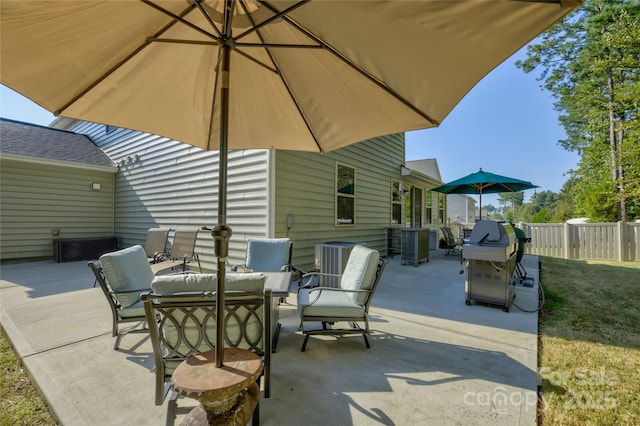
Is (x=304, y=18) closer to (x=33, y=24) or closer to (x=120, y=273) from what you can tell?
(x=33, y=24)

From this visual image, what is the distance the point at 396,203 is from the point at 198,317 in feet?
27.9

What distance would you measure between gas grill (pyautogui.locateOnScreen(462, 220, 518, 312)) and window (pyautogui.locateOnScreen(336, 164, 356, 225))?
10.8 feet

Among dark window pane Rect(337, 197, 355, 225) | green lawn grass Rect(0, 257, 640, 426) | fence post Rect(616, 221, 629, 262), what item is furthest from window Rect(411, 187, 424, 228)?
green lawn grass Rect(0, 257, 640, 426)

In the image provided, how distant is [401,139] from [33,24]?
9557 mm

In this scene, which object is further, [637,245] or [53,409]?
[637,245]

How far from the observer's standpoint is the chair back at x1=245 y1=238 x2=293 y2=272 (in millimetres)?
4332

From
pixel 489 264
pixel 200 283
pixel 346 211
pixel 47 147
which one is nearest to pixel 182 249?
pixel 346 211

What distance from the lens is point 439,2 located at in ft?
4.37

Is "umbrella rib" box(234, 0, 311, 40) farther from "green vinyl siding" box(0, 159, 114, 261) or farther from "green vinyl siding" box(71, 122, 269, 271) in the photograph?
"green vinyl siding" box(0, 159, 114, 261)

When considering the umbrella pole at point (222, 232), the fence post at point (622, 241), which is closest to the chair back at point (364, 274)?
the umbrella pole at point (222, 232)

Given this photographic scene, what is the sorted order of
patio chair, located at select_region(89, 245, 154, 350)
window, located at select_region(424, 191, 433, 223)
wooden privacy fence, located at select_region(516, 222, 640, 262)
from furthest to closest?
window, located at select_region(424, 191, 433, 223) → wooden privacy fence, located at select_region(516, 222, 640, 262) → patio chair, located at select_region(89, 245, 154, 350)

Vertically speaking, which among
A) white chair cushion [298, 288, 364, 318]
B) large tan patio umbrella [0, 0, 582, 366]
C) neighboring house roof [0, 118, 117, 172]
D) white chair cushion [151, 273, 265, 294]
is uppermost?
neighboring house roof [0, 118, 117, 172]

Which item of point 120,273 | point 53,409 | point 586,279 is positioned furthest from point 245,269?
point 586,279

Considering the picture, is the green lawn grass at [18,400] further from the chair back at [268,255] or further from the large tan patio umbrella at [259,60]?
the chair back at [268,255]
